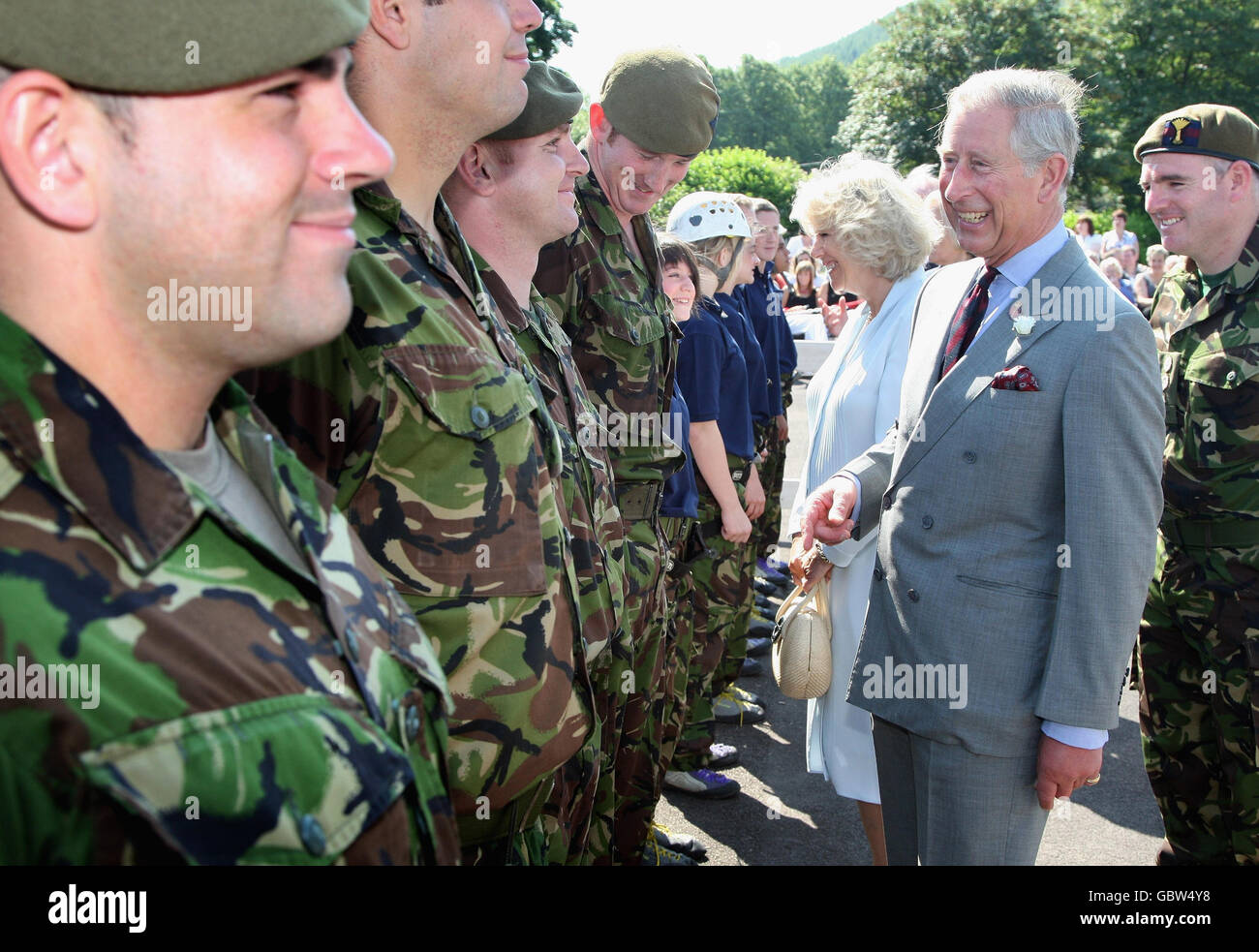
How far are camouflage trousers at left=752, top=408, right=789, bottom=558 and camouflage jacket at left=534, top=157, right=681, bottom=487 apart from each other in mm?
2673

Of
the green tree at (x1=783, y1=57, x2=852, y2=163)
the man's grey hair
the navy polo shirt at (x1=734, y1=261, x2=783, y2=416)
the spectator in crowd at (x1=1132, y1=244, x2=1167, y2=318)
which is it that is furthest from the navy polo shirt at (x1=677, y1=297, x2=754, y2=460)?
the green tree at (x1=783, y1=57, x2=852, y2=163)

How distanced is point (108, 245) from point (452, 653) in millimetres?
865

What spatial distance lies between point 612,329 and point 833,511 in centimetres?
90

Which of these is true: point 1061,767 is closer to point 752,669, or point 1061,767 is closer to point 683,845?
point 683,845

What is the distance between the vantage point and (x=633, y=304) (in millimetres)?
3299

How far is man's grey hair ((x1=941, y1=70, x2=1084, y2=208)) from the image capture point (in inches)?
102

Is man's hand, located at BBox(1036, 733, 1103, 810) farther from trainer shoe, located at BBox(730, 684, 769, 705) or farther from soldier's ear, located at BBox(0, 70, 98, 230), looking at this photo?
trainer shoe, located at BBox(730, 684, 769, 705)

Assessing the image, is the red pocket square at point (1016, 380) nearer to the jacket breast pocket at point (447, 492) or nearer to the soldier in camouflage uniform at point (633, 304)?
the soldier in camouflage uniform at point (633, 304)

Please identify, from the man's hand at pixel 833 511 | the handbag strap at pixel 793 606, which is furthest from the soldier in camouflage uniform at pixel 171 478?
the handbag strap at pixel 793 606

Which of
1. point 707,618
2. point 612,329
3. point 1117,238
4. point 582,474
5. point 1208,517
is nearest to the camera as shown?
point 582,474

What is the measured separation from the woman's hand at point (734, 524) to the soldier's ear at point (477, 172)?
2210 millimetres

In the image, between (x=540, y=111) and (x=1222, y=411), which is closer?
(x=540, y=111)

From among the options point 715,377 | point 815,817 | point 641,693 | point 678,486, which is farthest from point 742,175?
point 641,693
